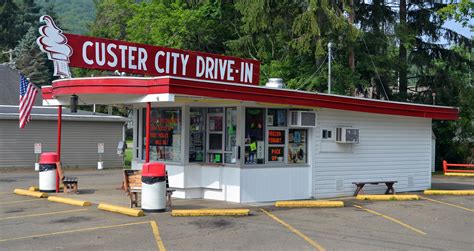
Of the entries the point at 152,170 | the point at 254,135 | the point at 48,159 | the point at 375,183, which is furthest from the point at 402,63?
the point at 152,170

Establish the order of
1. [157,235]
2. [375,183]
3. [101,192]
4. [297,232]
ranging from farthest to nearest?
[375,183] < [101,192] < [297,232] < [157,235]

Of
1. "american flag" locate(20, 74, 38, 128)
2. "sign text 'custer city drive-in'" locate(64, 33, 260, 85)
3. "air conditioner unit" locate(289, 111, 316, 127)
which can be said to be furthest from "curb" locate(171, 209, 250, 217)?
"american flag" locate(20, 74, 38, 128)

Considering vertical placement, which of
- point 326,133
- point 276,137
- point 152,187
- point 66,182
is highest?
point 326,133

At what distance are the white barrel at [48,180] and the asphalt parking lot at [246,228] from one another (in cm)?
133

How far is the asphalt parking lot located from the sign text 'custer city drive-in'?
12.3ft

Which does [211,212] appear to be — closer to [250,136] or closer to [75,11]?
[250,136]

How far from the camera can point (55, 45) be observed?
48.0 feet

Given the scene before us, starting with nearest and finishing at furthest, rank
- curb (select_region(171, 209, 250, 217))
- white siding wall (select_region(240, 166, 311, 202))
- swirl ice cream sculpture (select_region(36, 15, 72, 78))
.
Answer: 1. curb (select_region(171, 209, 250, 217))
2. swirl ice cream sculpture (select_region(36, 15, 72, 78))
3. white siding wall (select_region(240, 166, 311, 202))

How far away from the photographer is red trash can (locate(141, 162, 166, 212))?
1297 centimetres

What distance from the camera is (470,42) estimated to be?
118 ft

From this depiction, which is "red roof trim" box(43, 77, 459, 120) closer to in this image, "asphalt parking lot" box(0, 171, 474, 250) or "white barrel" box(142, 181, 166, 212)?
"white barrel" box(142, 181, 166, 212)

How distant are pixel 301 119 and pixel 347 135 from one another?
189 cm

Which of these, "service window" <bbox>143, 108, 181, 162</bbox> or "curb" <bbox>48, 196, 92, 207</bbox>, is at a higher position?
"service window" <bbox>143, 108, 181, 162</bbox>

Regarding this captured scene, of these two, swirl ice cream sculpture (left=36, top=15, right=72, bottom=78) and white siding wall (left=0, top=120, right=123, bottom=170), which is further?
white siding wall (left=0, top=120, right=123, bottom=170)
